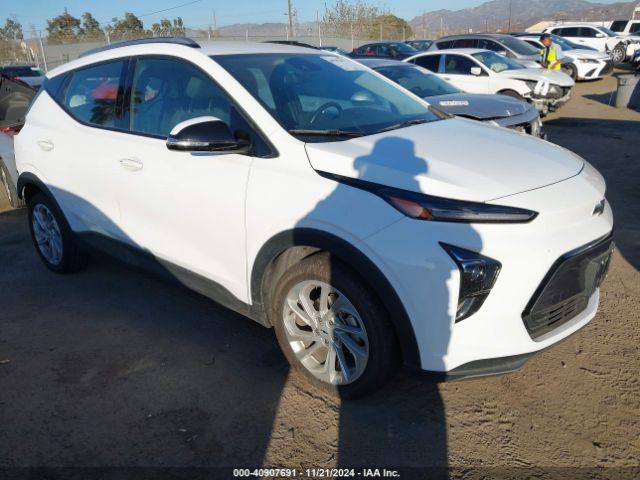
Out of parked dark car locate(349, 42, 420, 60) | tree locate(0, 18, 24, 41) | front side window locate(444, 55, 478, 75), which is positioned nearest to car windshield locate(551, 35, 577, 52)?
parked dark car locate(349, 42, 420, 60)

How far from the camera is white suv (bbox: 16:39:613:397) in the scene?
7.32 ft

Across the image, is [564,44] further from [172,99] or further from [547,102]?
[172,99]

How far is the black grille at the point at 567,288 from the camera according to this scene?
7.41 ft

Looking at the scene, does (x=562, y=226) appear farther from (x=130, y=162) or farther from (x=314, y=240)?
(x=130, y=162)

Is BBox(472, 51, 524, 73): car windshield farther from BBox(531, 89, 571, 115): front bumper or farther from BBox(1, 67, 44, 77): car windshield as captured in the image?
BBox(1, 67, 44, 77): car windshield

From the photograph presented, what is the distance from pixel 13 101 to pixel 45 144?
330cm

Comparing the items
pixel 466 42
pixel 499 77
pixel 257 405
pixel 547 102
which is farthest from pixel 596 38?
pixel 257 405

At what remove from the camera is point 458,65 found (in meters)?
11.3

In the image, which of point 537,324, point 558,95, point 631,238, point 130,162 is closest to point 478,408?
point 537,324

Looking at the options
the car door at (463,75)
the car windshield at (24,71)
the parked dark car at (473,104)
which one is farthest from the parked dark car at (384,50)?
the car windshield at (24,71)

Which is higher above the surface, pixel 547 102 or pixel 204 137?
pixel 204 137

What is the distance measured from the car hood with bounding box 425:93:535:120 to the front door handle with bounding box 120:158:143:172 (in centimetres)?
452

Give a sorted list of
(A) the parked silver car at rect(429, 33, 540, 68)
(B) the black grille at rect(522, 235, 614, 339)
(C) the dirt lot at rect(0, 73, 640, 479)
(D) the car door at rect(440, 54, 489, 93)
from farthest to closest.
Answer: (A) the parked silver car at rect(429, 33, 540, 68)
(D) the car door at rect(440, 54, 489, 93)
(C) the dirt lot at rect(0, 73, 640, 479)
(B) the black grille at rect(522, 235, 614, 339)

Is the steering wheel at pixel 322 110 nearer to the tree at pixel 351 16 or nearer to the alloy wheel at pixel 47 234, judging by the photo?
the alloy wheel at pixel 47 234
